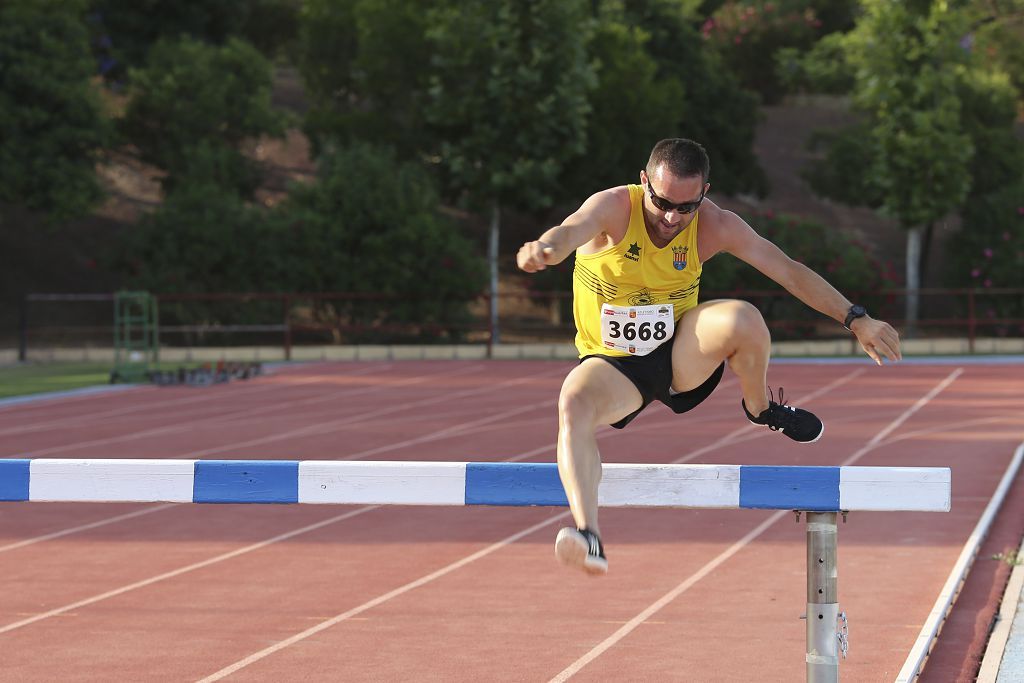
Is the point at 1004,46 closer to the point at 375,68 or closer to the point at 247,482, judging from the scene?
the point at 375,68

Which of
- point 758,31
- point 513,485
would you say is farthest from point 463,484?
point 758,31

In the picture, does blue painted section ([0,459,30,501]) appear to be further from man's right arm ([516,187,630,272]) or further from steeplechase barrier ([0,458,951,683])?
man's right arm ([516,187,630,272])

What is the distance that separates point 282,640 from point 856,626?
2729mm

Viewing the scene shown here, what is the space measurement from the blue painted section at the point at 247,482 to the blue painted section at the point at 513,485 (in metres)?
0.54

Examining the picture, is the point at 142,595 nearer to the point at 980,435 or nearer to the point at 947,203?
the point at 980,435

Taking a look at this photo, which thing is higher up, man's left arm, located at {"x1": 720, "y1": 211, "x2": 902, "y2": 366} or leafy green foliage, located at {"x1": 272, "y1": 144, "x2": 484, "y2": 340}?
leafy green foliage, located at {"x1": 272, "y1": 144, "x2": 484, "y2": 340}

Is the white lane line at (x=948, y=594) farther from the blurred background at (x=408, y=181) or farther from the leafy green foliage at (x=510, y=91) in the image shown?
the leafy green foliage at (x=510, y=91)

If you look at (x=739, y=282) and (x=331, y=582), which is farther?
(x=739, y=282)

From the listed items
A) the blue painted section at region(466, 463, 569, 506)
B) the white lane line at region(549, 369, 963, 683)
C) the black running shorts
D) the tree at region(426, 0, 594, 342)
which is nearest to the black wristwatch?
the black running shorts

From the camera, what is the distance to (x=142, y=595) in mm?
8812

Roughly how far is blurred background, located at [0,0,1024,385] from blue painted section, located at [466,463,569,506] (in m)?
25.4

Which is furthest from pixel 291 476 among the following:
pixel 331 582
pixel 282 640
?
pixel 331 582

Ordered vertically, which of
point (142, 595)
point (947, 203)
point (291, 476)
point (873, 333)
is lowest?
point (142, 595)

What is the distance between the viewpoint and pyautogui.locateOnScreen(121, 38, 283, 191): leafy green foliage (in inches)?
1453
